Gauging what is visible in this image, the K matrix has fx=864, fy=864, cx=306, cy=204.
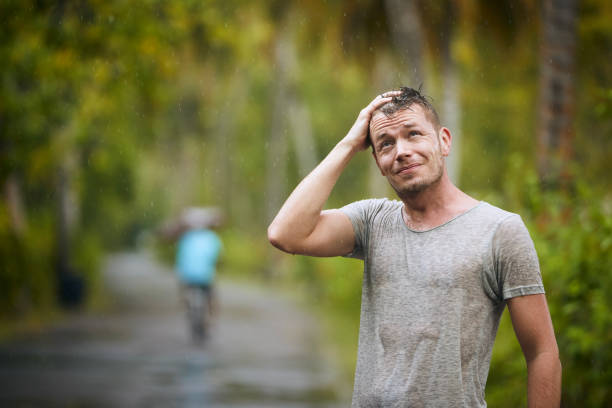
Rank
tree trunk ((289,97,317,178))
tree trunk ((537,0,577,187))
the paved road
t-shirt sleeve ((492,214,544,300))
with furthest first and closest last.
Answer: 1. tree trunk ((289,97,317,178))
2. tree trunk ((537,0,577,187))
3. the paved road
4. t-shirt sleeve ((492,214,544,300))

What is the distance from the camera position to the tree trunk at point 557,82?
36.4ft

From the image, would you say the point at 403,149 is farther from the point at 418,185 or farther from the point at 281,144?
the point at 281,144

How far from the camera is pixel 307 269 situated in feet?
86.2

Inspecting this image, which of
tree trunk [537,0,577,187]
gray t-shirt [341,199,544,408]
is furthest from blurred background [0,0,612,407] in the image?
gray t-shirt [341,199,544,408]

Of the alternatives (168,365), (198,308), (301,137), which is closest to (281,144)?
(301,137)

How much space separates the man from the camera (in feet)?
9.00

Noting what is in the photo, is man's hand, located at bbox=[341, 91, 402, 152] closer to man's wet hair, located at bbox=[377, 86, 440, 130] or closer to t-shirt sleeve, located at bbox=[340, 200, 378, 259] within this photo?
man's wet hair, located at bbox=[377, 86, 440, 130]

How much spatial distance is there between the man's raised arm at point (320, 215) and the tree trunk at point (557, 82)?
817cm

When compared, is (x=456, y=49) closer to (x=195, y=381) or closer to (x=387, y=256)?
(x=195, y=381)

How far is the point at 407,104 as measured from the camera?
3.00 meters

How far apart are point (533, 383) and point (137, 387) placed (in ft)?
25.8

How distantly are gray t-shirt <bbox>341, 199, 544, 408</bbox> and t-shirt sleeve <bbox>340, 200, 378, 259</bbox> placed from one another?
0.25 m

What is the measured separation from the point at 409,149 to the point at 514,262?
53 cm

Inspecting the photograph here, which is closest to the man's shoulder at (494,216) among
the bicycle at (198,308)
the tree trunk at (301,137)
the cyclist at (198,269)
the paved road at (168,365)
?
the paved road at (168,365)
